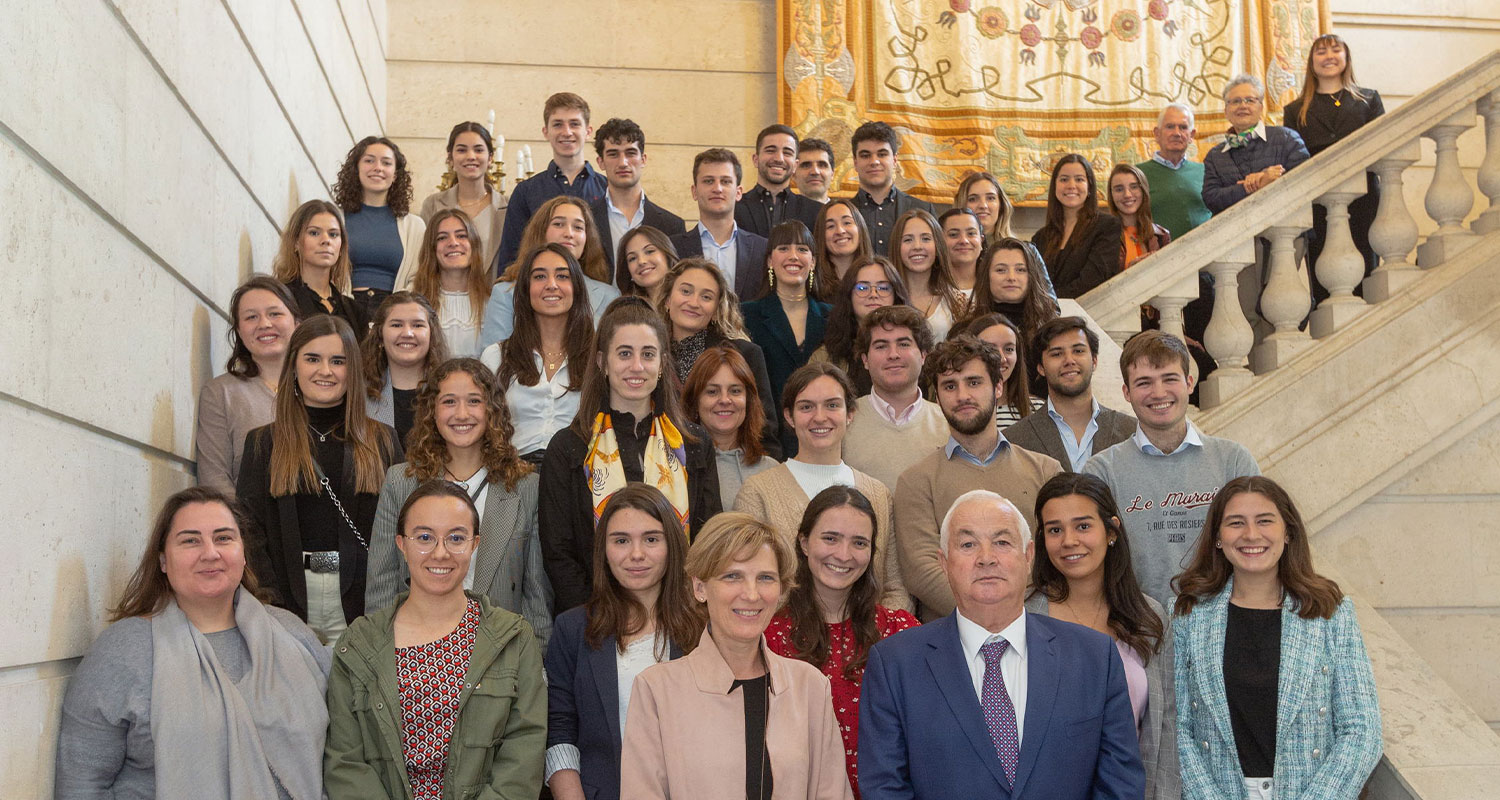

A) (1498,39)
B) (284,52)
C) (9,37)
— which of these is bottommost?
(9,37)

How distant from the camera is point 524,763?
3.06 metres

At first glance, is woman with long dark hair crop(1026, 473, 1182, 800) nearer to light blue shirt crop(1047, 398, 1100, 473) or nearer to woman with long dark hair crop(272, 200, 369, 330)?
light blue shirt crop(1047, 398, 1100, 473)

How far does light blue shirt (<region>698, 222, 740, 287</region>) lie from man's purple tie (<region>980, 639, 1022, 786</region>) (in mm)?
2762

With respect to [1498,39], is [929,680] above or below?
below

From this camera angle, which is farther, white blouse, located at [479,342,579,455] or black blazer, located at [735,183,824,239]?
black blazer, located at [735,183,824,239]

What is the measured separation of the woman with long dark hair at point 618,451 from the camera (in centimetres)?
Result: 362

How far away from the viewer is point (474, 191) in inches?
239

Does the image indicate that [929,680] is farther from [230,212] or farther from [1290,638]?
[230,212]

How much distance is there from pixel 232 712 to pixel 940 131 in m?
6.60

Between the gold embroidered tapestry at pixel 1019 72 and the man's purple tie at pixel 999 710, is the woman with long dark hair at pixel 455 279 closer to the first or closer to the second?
→ the man's purple tie at pixel 999 710

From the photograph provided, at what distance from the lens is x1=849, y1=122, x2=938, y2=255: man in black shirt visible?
5902mm

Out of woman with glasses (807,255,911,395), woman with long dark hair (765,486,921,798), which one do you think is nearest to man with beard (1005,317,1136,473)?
woman with glasses (807,255,911,395)

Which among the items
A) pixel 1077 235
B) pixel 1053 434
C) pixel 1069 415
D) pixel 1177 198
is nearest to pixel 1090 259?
pixel 1077 235

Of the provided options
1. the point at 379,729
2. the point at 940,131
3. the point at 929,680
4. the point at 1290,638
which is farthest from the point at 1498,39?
the point at 379,729
